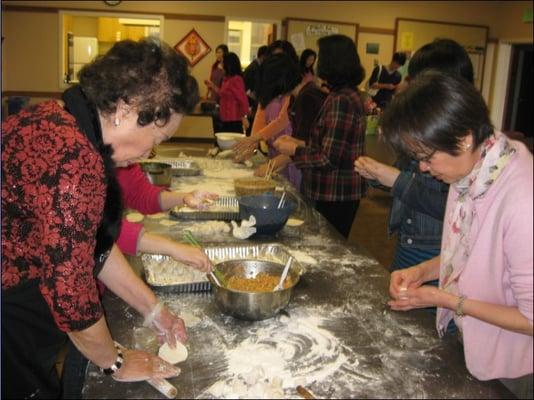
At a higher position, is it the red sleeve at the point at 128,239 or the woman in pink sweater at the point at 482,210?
the woman in pink sweater at the point at 482,210

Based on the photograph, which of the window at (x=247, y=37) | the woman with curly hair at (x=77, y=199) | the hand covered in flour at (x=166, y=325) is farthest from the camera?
the window at (x=247, y=37)

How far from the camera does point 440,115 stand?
1.09 meters

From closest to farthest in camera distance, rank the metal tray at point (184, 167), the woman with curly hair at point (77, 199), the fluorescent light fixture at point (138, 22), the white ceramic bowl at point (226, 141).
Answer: the woman with curly hair at point (77, 199), the metal tray at point (184, 167), the white ceramic bowl at point (226, 141), the fluorescent light fixture at point (138, 22)

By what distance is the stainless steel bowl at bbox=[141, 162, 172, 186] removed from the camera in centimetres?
271

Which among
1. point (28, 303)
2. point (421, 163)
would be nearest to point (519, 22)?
point (421, 163)

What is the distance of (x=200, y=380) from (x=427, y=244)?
107 centimetres

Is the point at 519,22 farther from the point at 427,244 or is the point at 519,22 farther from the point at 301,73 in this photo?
the point at 427,244

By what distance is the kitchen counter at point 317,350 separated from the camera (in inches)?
42.7

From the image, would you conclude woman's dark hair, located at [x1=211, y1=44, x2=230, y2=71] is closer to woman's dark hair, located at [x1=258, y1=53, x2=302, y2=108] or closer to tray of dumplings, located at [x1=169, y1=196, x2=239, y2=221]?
woman's dark hair, located at [x1=258, y1=53, x2=302, y2=108]

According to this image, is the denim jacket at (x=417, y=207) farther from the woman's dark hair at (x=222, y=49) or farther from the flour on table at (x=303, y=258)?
the woman's dark hair at (x=222, y=49)

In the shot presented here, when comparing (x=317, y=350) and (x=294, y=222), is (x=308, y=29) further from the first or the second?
(x=317, y=350)

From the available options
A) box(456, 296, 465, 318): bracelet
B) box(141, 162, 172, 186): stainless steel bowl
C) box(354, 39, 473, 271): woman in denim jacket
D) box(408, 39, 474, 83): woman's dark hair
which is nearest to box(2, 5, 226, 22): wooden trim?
box(141, 162, 172, 186): stainless steel bowl

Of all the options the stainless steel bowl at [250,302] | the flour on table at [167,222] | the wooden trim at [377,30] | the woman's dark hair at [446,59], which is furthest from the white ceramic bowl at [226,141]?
the wooden trim at [377,30]

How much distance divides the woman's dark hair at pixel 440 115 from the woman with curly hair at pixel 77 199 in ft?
1.59
